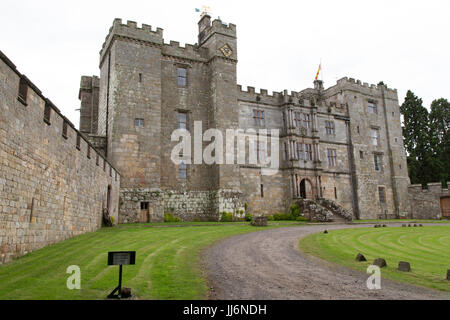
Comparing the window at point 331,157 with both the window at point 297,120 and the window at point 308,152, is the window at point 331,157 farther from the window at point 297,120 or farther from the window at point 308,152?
the window at point 297,120

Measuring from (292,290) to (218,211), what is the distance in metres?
21.4

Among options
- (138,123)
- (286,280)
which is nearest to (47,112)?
(286,280)

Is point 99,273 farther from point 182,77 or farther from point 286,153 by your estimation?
point 286,153

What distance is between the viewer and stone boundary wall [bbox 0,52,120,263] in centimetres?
915

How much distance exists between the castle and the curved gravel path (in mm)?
5771

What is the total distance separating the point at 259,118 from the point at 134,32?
13.3 m

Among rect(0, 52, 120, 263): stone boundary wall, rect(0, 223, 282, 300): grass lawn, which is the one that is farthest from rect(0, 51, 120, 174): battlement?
rect(0, 223, 282, 300): grass lawn

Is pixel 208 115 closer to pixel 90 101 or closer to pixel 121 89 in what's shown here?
pixel 121 89

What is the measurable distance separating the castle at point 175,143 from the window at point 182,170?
82mm

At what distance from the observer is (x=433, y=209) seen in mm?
39844

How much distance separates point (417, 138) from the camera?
4647 centimetres

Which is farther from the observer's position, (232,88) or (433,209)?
(433,209)

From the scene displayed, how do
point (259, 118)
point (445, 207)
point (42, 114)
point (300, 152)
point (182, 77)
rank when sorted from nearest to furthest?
point (42, 114) → point (182, 77) → point (259, 118) → point (300, 152) → point (445, 207)
